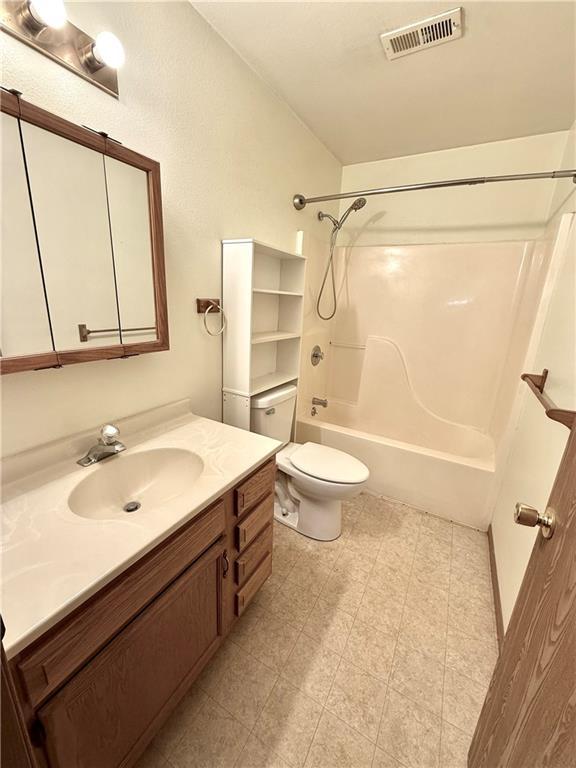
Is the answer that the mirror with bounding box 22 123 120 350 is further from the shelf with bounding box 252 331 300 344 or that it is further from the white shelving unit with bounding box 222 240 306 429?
the shelf with bounding box 252 331 300 344

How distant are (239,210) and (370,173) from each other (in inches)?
55.2

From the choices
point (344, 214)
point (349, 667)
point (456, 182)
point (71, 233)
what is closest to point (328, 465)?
point (349, 667)

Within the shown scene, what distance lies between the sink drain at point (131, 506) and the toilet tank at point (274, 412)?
0.72 metres

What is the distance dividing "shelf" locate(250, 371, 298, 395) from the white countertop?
0.54m

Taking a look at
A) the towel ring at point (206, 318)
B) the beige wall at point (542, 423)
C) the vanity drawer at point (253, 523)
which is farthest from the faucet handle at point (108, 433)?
the beige wall at point (542, 423)

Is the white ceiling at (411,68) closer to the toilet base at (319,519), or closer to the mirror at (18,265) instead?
the mirror at (18,265)

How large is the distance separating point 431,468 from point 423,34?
6.86ft

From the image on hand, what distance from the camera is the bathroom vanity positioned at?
1.94ft

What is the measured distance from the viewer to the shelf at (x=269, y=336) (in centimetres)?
163

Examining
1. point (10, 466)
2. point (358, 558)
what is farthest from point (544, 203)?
point (10, 466)

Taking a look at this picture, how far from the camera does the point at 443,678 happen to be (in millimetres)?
1184

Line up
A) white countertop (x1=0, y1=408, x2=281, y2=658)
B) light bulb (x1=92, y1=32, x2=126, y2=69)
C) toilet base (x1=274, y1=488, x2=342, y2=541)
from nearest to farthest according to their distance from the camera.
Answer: white countertop (x1=0, y1=408, x2=281, y2=658) → light bulb (x1=92, y1=32, x2=126, y2=69) → toilet base (x1=274, y1=488, x2=342, y2=541)

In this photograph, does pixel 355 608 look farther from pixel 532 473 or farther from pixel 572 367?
pixel 572 367

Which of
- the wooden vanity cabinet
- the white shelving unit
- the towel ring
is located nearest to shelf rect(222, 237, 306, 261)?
the white shelving unit
